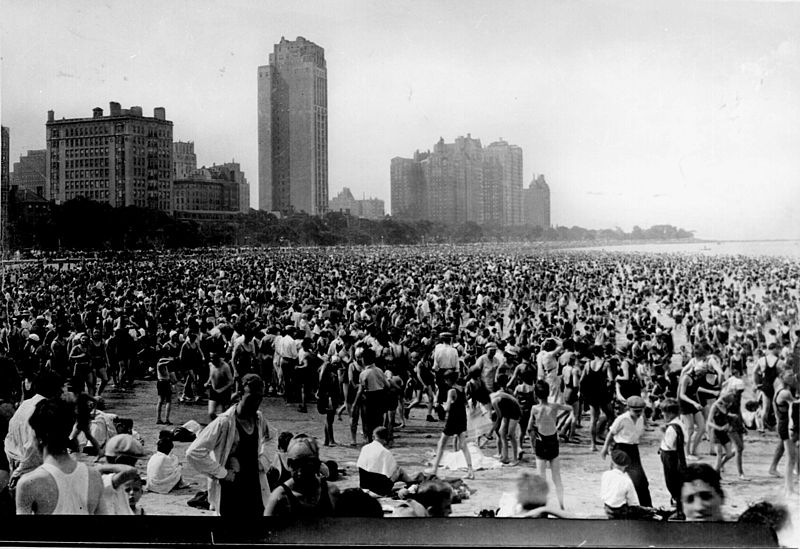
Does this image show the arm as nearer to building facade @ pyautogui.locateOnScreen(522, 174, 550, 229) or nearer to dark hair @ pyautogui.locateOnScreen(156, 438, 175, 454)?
dark hair @ pyautogui.locateOnScreen(156, 438, 175, 454)

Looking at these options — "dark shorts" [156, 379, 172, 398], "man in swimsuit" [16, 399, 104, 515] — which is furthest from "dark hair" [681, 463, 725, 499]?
"dark shorts" [156, 379, 172, 398]

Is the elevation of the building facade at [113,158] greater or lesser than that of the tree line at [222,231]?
greater

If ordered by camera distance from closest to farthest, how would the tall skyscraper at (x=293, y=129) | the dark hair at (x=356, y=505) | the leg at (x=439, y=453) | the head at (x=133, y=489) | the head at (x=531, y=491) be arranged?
the head at (x=133, y=489) < the dark hair at (x=356, y=505) < the head at (x=531, y=491) < the leg at (x=439, y=453) < the tall skyscraper at (x=293, y=129)

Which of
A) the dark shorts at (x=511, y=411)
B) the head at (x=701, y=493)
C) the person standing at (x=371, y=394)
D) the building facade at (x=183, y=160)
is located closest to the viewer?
the head at (x=701, y=493)

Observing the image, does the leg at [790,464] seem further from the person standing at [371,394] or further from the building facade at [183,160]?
the building facade at [183,160]

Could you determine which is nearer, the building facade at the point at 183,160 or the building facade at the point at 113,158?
the building facade at the point at 113,158

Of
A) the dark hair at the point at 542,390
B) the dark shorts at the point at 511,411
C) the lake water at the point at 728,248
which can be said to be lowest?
the dark shorts at the point at 511,411

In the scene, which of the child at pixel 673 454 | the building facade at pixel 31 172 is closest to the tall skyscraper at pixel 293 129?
the building facade at pixel 31 172

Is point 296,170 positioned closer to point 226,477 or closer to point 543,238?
point 543,238
